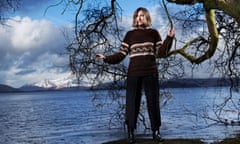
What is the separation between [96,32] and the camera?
37.5ft

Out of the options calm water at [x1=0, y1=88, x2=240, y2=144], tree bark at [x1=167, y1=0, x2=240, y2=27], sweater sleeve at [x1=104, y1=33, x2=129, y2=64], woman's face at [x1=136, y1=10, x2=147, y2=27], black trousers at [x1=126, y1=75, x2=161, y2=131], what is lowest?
calm water at [x1=0, y1=88, x2=240, y2=144]

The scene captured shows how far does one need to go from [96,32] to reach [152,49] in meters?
5.07

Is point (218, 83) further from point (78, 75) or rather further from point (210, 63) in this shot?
point (78, 75)

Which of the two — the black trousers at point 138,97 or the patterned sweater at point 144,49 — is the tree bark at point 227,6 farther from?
the black trousers at point 138,97

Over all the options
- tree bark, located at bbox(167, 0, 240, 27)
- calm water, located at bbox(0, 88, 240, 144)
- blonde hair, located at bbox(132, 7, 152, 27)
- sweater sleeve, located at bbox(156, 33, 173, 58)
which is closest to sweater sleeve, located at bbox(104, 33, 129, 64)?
blonde hair, located at bbox(132, 7, 152, 27)

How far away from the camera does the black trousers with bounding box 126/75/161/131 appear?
6.64 m

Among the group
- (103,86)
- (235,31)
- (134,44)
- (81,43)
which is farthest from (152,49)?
(103,86)

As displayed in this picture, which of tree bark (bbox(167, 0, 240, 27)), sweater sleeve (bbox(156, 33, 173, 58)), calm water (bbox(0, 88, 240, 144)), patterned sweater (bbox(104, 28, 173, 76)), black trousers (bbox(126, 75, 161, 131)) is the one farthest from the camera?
calm water (bbox(0, 88, 240, 144))

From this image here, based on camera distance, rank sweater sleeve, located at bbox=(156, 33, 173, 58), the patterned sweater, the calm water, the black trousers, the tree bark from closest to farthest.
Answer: sweater sleeve, located at bbox=(156, 33, 173, 58)
the patterned sweater
the black trousers
the tree bark
the calm water

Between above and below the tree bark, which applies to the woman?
below

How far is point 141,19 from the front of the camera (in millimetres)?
6609

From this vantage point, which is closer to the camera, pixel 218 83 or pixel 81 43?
pixel 81 43

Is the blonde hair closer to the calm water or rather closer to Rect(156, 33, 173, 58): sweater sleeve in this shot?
Rect(156, 33, 173, 58): sweater sleeve

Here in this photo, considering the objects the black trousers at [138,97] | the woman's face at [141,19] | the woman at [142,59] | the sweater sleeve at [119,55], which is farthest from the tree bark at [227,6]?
the black trousers at [138,97]
